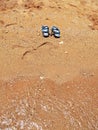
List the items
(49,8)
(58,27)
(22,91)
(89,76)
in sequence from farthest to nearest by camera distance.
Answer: (49,8) < (58,27) < (89,76) < (22,91)

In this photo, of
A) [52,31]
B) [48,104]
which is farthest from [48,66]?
[52,31]

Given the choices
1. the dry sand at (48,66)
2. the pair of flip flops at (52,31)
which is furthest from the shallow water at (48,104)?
the pair of flip flops at (52,31)

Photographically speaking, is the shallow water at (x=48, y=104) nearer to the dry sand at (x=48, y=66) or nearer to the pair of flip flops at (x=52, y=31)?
the dry sand at (x=48, y=66)

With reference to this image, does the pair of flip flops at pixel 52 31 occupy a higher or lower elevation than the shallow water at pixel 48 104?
higher

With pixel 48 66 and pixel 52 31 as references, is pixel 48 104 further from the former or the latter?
pixel 52 31

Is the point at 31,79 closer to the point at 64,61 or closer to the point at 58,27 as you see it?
the point at 64,61

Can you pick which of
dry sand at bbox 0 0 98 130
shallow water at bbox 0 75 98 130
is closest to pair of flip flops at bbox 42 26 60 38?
dry sand at bbox 0 0 98 130

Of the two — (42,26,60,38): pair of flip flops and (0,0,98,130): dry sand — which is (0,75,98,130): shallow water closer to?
(0,0,98,130): dry sand

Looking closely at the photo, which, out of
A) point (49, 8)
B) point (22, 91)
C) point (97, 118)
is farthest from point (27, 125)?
point (49, 8)
